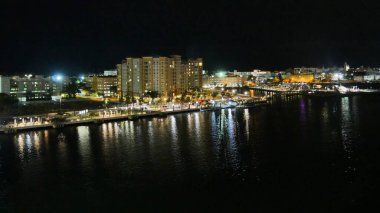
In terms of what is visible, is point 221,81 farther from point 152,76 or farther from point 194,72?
point 152,76

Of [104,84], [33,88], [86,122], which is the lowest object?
[86,122]

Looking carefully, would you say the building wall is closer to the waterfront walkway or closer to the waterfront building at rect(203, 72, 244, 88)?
the waterfront walkway

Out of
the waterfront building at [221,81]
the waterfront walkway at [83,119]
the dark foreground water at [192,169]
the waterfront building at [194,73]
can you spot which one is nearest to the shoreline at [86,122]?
the waterfront walkway at [83,119]

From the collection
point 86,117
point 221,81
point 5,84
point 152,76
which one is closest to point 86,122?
point 86,117

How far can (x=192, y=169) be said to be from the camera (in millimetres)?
6465

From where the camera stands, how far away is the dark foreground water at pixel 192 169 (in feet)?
16.9

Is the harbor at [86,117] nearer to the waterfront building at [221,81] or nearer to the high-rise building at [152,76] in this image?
the high-rise building at [152,76]

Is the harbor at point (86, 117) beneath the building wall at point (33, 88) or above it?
beneath

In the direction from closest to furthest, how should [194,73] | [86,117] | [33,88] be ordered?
1. [86,117]
2. [33,88]
3. [194,73]

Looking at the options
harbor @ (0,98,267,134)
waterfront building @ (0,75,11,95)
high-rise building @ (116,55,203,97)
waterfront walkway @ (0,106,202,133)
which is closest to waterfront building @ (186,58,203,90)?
high-rise building @ (116,55,203,97)

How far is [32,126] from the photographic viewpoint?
1048 cm

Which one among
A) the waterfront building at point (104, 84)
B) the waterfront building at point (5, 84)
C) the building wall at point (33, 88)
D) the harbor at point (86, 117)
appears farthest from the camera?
the waterfront building at point (104, 84)

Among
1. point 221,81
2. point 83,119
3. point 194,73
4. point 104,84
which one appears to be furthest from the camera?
point 221,81

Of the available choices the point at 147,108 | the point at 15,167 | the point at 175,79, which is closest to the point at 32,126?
the point at 15,167
